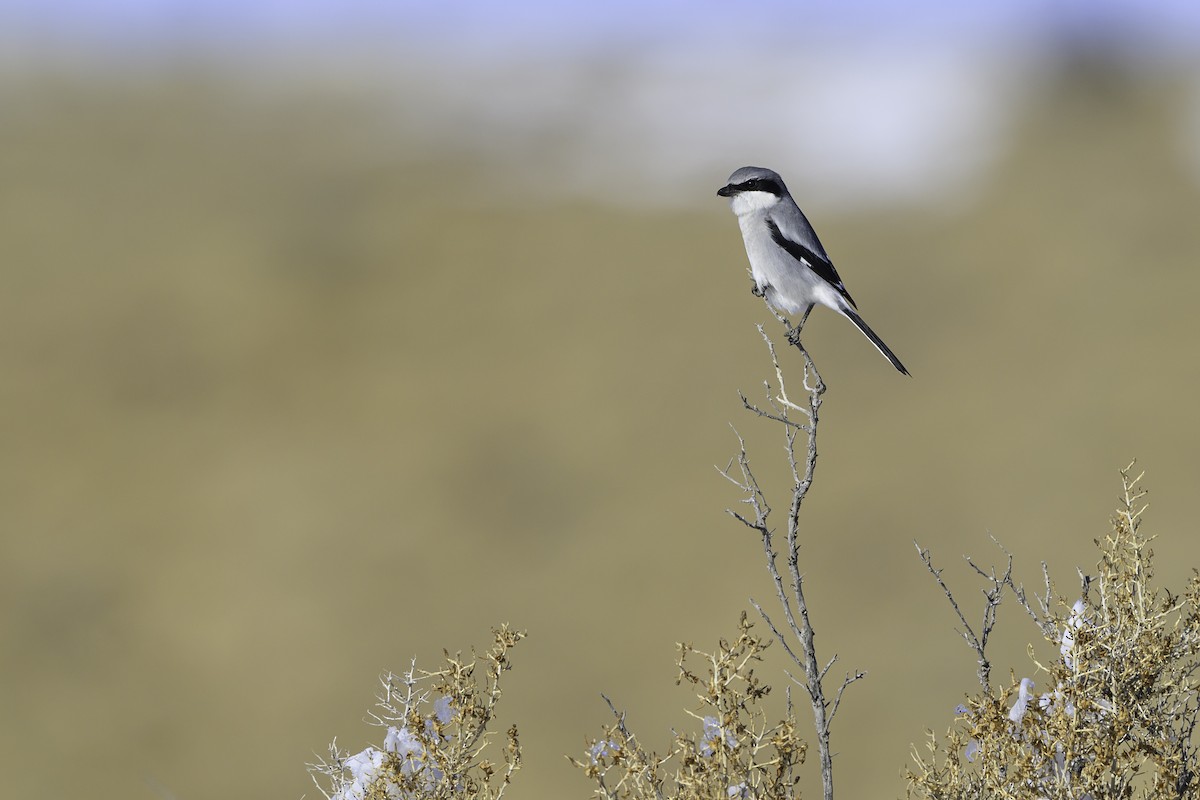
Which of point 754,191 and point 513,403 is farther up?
point 513,403

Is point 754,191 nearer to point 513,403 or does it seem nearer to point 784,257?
point 784,257

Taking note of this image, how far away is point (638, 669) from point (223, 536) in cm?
610

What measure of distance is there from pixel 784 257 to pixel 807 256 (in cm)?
13

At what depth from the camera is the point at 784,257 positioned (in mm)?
6039

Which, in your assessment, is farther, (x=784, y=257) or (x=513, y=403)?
(x=513, y=403)

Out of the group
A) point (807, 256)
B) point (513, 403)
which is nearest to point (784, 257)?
point (807, 256)

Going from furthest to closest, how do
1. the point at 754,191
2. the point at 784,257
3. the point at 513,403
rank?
the point at 513,403, the point at 754,191, the point at 784,257

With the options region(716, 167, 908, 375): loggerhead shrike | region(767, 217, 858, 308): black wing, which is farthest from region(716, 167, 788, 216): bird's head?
region(767, 217, 858, 308): black wing

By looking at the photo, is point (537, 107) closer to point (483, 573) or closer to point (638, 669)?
point (483, 573)

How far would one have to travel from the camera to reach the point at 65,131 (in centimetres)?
2708

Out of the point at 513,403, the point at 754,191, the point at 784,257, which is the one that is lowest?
the point at 784,257

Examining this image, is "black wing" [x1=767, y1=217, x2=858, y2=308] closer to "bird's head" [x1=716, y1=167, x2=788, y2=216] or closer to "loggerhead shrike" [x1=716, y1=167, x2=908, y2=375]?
"loggerhead shrike" [x1=716, y1=167, x2=908, y2=375]

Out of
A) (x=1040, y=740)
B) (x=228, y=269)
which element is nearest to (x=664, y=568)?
(x=228, y=269)

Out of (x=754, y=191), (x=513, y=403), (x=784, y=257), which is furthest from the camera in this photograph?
(x=513, y=403)
